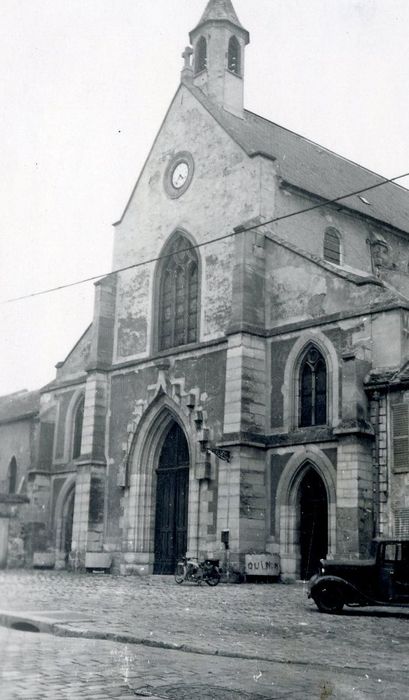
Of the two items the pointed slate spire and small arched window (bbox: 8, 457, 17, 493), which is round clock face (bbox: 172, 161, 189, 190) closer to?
the pointed slate spire

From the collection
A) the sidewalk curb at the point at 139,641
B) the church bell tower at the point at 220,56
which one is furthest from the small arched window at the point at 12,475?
the sidewalk curb at the point at 139,641

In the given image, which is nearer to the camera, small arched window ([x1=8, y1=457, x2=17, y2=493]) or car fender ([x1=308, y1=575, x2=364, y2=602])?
car fender ([x1=308, y1=575, x2=364, y2=602])

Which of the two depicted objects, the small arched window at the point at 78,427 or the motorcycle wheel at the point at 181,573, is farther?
the small arched window at the point at 78,427

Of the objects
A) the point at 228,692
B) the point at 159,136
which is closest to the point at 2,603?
the point at 228,692

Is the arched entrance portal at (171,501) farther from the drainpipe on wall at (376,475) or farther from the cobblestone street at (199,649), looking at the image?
the cobblestone street at (199,649)

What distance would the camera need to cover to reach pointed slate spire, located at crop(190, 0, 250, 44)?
1305 inches

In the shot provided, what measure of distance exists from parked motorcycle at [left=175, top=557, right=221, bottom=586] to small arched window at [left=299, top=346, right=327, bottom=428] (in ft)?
15.9

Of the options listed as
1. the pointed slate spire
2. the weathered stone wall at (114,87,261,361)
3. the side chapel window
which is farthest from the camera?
the pointed slate spire

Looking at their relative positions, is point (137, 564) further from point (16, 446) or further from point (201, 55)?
point (201, 55)

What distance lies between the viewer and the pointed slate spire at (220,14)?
33.2 m

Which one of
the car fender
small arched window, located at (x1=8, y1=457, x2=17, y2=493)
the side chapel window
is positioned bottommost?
the car fender

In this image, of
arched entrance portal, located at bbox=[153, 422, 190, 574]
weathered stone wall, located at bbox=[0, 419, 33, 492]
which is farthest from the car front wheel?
weathered stone wall, located at bbox=[0, 419, 33, 492]

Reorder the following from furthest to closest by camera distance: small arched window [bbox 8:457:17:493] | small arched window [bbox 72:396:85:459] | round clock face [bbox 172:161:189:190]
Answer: small arched window [bbox 8:457:17:493] < small arched window [bbox 72:396:85:459] < round clock face [bbox 172:161:189:190]

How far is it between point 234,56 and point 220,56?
2.94ft
